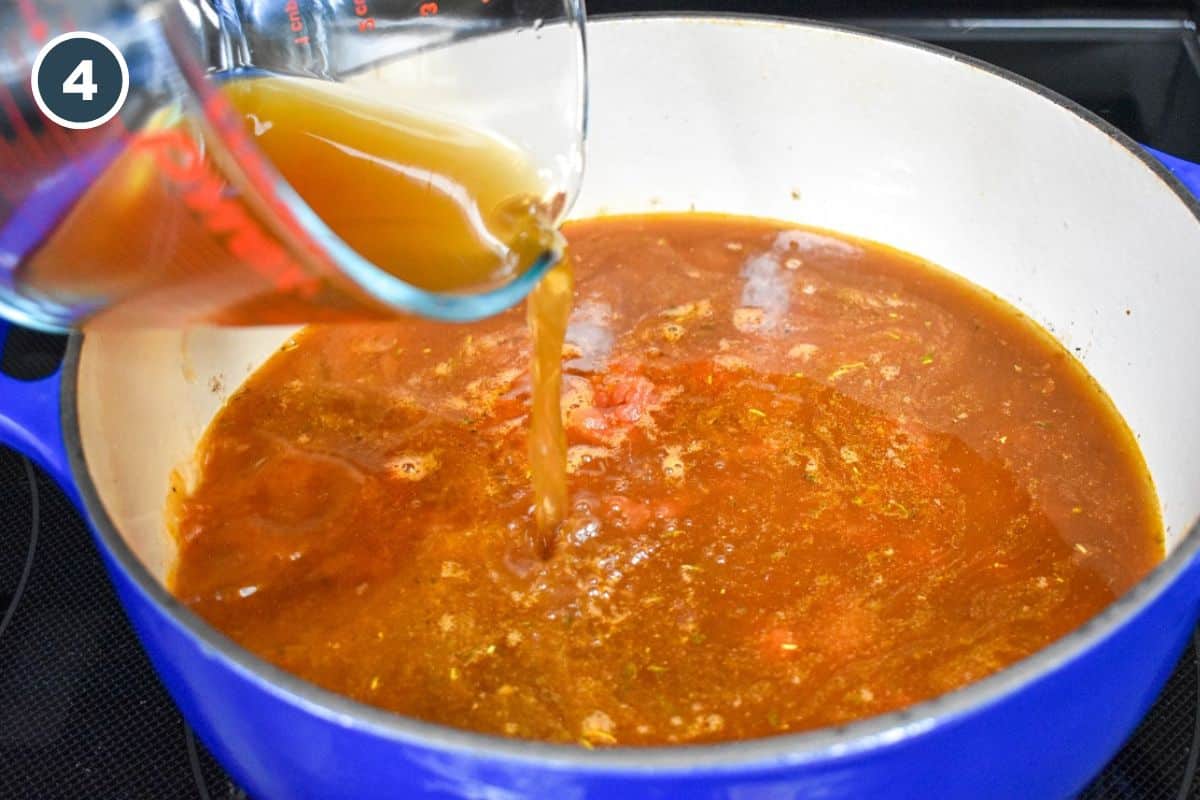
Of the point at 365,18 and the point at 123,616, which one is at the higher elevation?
the point at 365,18

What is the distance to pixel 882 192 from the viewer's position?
175cm

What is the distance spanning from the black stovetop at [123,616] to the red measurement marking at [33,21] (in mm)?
662

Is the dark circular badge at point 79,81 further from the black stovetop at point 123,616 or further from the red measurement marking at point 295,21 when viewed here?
the black stovetop at point 123,616

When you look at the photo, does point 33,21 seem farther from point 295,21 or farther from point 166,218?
point 295,21

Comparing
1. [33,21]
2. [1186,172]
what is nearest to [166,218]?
[33,21]

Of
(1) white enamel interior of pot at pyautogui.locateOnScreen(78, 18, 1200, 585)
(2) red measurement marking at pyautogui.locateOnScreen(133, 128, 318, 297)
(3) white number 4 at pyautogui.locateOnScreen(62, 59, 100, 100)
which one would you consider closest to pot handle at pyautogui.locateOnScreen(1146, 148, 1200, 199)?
(1) white enamel interior of pot at pyautogui.locateOnScreen(78, 18, 1200, 585)

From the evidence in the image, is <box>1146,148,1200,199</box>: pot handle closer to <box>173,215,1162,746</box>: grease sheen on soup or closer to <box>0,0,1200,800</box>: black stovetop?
<box>173,215,1162,746</box>: grease sheen on soup

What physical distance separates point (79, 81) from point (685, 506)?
72cm

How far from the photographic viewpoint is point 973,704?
791 millimetres

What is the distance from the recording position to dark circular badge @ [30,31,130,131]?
2.92 ft

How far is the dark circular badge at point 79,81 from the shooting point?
889 millimetres

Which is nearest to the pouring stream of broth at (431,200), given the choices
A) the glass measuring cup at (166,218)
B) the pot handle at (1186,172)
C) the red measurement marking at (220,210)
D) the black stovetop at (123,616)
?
the glass measuring cup at (166,218)

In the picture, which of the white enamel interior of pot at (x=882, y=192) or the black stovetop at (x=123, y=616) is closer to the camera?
the black stovetop at (x=123, y=616)

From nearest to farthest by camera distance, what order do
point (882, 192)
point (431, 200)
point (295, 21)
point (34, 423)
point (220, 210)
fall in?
point (220, 210) → point (34, 423) → point (431, 200) → point (295, 21) → point (882, 192)
